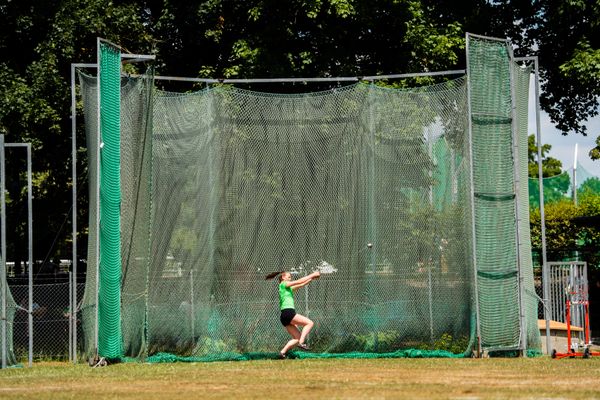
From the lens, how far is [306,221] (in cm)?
1711

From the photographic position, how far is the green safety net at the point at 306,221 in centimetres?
1656

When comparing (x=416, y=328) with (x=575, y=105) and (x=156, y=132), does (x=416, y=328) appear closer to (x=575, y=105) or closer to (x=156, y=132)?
(x=156, y=132)

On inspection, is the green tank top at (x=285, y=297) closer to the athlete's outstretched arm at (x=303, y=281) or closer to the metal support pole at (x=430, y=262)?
the athlete's outstretched arm at (x=303, y=281)

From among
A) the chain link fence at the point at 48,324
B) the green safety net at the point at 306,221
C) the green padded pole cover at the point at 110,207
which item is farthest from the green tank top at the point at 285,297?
the chain link fence at the point at 48,324

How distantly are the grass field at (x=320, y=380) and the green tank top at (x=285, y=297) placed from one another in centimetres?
84

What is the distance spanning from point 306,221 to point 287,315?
1.65m

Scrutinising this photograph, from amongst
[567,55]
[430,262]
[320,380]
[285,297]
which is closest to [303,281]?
[285,297]

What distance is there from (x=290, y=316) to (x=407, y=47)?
8.17m

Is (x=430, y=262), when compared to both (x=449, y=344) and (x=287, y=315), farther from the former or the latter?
(x=287, y=315)

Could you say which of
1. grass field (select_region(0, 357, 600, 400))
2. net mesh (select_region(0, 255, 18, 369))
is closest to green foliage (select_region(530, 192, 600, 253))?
grass field (select_region(0, 357, 600, 400))

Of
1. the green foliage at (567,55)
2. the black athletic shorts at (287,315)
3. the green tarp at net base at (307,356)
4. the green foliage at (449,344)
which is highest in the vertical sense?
the green foliage at (567,55)

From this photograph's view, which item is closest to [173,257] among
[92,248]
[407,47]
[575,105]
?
[92,248]

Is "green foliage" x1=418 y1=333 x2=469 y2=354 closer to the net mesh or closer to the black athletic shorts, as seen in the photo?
the black athletic shorts

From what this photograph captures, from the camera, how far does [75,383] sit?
1301cm
